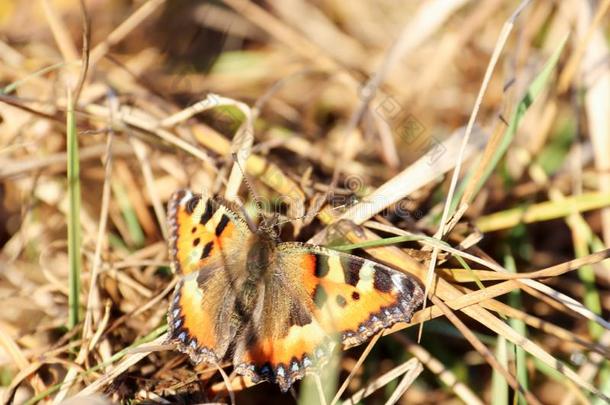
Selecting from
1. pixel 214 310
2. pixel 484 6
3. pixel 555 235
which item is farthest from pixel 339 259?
pixel 484 6

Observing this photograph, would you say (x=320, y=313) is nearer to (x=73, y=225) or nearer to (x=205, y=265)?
(x=205, y=265)

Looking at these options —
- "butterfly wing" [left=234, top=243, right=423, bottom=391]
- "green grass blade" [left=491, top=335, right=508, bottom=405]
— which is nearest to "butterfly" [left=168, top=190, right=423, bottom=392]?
"butterfly wing" [left=234, top=243, right=423, bottom=391]

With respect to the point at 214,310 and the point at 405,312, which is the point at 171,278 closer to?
the point at 214,310

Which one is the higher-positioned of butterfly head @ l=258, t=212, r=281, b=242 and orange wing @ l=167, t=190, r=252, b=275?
orange wing @ l=167, t=190, r=252, b=275

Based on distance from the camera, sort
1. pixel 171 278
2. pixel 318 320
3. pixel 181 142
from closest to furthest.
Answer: pixel 318 320, pixel 171 278, pixel 181 142

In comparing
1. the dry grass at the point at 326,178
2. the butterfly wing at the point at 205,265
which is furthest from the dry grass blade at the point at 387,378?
the butterfly wing at the point at 205,265

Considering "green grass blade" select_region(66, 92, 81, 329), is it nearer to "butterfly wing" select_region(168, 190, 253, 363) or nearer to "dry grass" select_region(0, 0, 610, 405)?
"dry grass" select_region(0, 0, 610, 405)
